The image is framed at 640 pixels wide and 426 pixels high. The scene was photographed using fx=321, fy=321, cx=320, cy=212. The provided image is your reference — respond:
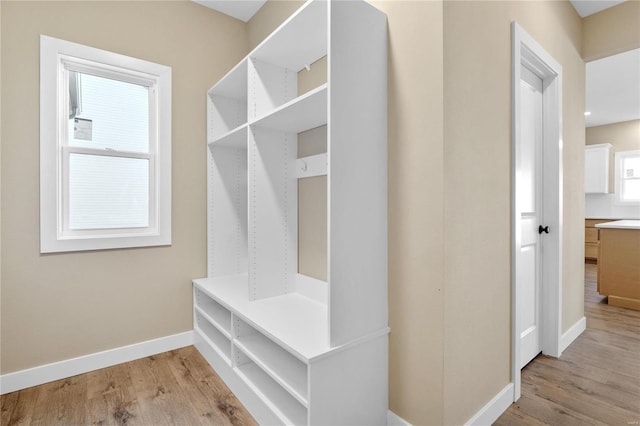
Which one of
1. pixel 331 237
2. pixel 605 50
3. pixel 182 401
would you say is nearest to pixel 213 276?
pixel 182 401

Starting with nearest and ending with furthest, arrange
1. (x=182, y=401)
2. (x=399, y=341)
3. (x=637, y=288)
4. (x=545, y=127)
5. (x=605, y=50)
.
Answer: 1. (x=399, y=341)
2. (x=182, y=401)
3. (x=545, y=127)
4. (x=605, y=50)
5. (x=637, y=288)

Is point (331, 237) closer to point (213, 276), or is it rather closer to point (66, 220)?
point (213, 276)

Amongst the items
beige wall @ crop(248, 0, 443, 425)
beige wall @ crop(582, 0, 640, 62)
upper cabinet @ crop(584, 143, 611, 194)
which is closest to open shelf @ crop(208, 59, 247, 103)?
beige wall @ crop(248, 0, 443, 425)

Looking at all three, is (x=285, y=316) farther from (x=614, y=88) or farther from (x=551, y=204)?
(x=614, y=88)

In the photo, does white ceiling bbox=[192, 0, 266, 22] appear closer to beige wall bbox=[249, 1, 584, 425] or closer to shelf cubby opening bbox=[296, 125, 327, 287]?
shelf cubby opening bbox=[296, 125, 327, 287]

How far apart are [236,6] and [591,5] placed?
9.10ft

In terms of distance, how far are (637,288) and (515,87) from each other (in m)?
2.96

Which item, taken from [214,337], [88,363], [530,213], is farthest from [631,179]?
[88,363]

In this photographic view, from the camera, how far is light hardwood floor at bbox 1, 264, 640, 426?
164 centimetres

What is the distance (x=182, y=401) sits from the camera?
1790mm

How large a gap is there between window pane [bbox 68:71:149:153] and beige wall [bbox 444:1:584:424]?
2119 mm

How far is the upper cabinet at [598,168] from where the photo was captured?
20.8 ft

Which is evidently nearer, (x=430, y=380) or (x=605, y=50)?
(x=430, y=380)

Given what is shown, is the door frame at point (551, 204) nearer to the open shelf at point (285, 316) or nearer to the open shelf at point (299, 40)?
the open shelf at point (299, 40)
